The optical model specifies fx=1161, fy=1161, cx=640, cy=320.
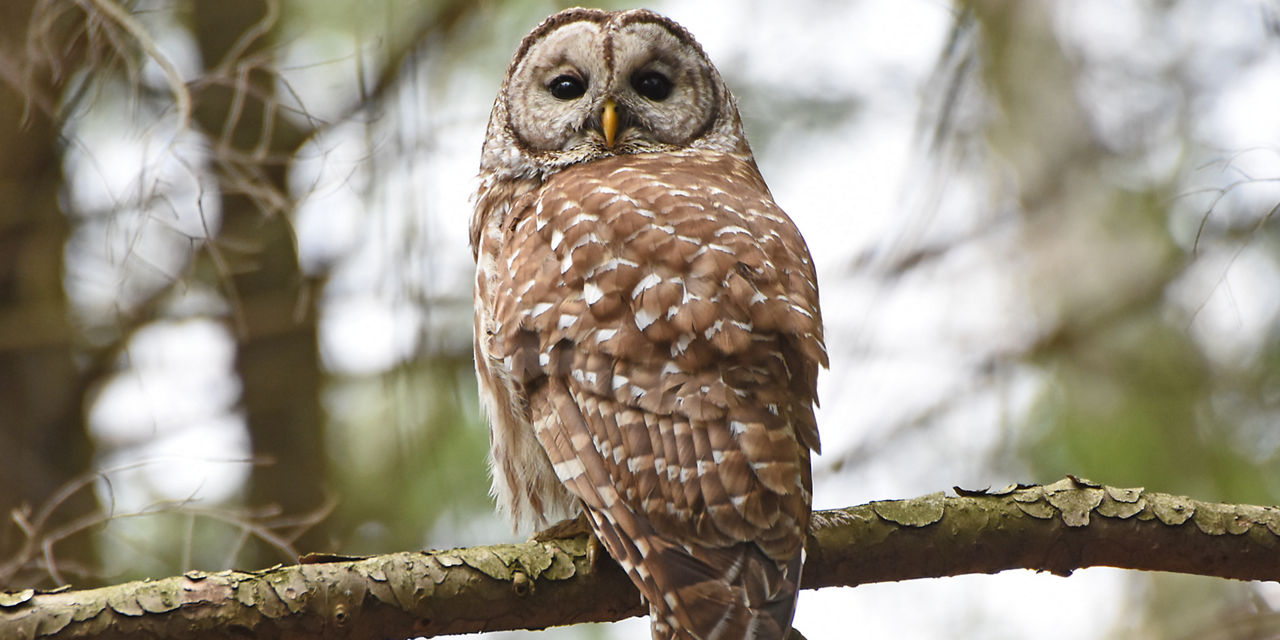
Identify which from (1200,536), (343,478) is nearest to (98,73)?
(343,478)

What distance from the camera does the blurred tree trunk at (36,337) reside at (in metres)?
5.29

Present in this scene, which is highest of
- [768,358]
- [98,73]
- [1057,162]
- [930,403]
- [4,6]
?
[1057,162]

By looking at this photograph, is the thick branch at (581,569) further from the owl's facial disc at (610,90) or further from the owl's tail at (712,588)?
the owl's facial disc at (610,90)

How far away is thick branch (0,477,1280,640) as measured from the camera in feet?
7.95

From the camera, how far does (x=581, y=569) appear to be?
2752mm

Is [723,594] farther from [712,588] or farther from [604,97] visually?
[604,97]

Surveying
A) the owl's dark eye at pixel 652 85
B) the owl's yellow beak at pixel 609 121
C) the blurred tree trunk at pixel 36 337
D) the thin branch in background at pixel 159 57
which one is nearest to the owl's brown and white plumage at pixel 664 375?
the owl's yellow beak at pixel 609 121

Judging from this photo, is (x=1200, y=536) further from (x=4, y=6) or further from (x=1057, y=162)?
(x=1057, y=162)

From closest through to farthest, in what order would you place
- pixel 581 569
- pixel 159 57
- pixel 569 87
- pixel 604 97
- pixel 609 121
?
pixel 581 569, pixel 159 57, pixel 609 121, pixel 604 97, pixel 569 87

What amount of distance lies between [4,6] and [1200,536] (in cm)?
465

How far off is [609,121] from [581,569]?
186 cm

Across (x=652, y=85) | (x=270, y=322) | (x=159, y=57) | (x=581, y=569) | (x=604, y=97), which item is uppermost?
(x=652, y=85)

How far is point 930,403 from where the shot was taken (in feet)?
20.6

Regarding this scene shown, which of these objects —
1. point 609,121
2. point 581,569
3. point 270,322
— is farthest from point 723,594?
point 270,322
